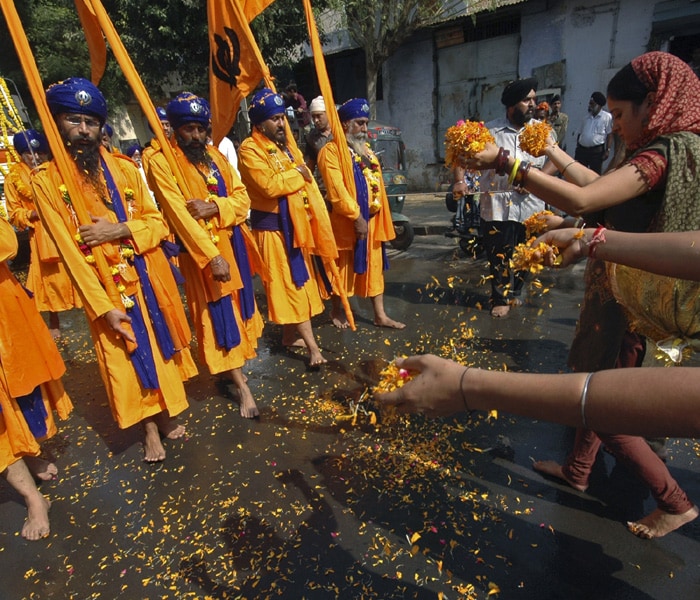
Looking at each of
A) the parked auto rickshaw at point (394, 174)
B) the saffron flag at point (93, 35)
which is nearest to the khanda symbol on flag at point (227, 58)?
the saffron flag at point (93, 35)

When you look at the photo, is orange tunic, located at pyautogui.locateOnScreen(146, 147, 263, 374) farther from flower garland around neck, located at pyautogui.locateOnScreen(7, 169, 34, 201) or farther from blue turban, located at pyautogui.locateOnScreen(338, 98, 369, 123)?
flower garland around neck, located at pyautogui.locateOnScreen(7, 169, 34, 201)

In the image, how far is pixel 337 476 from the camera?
9.34 ft

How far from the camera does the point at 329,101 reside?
A: 3.94 m

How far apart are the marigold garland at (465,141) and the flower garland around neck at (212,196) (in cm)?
173

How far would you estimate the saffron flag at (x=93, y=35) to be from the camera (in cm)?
304

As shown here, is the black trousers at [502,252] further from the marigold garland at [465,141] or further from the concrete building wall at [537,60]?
the concrete building wall at [537,60]

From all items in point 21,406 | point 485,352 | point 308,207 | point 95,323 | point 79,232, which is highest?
point 79,232

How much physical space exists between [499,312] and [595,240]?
3.37m

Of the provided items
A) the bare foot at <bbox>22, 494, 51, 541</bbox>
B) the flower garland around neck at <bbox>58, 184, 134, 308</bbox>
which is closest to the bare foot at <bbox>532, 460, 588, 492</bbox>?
the flower garland around neck at <bbox>58, 184, 134, 308</bbox>

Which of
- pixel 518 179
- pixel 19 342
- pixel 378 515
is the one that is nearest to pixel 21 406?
pixel 19 342

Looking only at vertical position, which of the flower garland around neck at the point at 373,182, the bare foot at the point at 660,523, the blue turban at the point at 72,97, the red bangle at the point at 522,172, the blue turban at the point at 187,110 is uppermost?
the blue turban at the point at 72,97

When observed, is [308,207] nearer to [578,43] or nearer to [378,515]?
[378,515]

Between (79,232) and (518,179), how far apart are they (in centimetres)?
250

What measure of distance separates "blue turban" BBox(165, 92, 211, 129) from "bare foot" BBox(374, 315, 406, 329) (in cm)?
274
